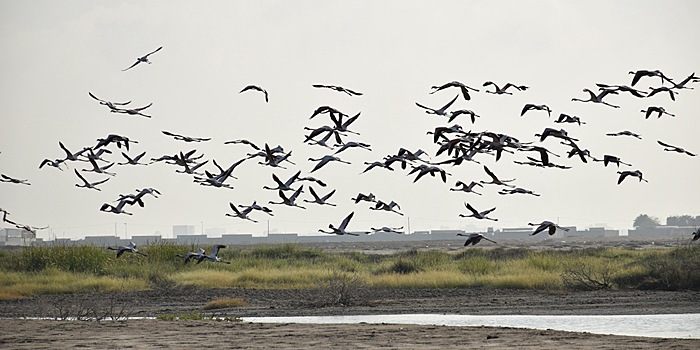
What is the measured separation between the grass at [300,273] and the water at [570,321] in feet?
28.9

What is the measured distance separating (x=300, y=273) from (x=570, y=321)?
2068 cm

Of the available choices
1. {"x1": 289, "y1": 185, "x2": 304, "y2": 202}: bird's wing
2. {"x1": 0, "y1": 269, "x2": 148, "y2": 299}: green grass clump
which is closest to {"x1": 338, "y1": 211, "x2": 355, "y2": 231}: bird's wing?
{"x1": 289, "y1": 185, "x2": 304, "y2": 202}: bird's wing

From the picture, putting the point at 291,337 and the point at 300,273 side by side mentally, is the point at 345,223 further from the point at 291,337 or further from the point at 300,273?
the point at 300,273

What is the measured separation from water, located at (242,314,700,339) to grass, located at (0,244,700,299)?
347 inches

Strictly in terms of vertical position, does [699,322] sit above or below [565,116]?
below

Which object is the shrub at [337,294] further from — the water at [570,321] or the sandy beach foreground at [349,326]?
the water at [570,321]

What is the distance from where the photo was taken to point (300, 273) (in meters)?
46.8

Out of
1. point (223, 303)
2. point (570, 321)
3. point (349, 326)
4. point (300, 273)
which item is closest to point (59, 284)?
point (300, 273)

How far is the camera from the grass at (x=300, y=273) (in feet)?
128

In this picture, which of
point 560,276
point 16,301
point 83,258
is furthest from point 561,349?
point 83,258

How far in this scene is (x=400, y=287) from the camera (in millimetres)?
41344

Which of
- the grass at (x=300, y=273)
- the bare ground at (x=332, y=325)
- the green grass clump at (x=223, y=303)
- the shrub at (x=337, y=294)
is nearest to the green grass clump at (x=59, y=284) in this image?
the grass at (x=300, y=273)

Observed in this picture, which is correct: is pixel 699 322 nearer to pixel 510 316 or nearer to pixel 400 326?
pixel 510 316

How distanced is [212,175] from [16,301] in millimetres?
17258
